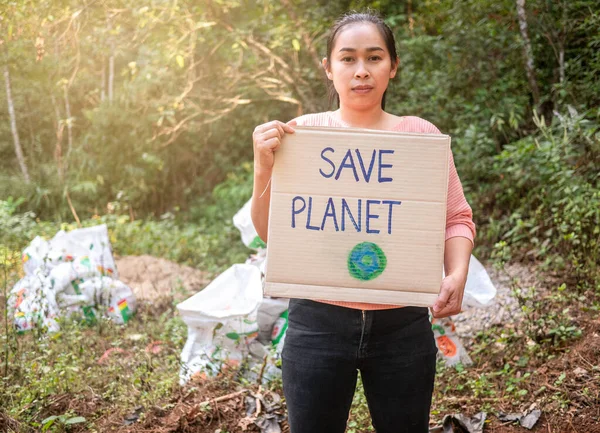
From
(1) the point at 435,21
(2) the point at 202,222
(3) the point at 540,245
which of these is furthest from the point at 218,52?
(3) the point at 540,245

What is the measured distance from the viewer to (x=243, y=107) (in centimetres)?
782

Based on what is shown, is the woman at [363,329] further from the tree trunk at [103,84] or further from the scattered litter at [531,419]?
the tree trunk at [103,84]

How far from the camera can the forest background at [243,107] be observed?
13.0 feet

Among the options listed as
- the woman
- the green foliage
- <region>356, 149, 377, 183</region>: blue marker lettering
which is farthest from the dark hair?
the green foliage

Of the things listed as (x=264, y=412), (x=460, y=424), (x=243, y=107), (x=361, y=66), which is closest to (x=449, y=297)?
(x=361, y=66)

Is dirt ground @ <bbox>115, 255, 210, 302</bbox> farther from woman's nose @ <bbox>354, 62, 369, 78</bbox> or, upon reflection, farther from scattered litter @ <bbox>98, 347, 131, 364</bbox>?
woman's nose @ <bbox>354, 62, 369, 78</bbox>

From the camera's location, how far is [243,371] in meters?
2.76

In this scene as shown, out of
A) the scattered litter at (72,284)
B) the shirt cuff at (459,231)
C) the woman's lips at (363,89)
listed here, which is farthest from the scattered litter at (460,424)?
the scattered litter at (72,284)

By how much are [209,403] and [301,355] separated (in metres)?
1.20

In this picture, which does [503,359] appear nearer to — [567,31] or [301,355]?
[301,355]

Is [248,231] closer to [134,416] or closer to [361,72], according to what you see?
[134,416]

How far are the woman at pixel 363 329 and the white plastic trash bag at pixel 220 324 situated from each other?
138 cm

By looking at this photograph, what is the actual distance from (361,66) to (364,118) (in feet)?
0.43

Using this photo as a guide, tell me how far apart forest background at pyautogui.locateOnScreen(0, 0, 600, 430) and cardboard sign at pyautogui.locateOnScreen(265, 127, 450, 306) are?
1.77 meters
